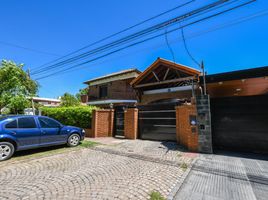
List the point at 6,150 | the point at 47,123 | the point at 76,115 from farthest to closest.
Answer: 1. the point at 76,115
2. the point at 47,123
3. the point at 6,150

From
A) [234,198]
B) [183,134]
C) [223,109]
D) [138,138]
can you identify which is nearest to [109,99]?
[138,138]

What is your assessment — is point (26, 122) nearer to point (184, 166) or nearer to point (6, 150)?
point (6, 150)

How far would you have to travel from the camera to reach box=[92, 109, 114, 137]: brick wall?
9.73m

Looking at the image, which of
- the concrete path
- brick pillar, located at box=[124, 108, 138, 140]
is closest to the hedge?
brick pillar, located at box=[124, 108, 138, 140]

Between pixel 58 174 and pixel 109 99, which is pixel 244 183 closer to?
pixel 58 174

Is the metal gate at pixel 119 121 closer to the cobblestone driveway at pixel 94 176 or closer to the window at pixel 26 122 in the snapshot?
the cobblestone driveway at pixel 94 176

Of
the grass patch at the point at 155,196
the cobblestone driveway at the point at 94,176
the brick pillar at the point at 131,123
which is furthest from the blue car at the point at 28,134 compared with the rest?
the grass patch at the point at 155,196

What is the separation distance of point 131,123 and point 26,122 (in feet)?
16.8

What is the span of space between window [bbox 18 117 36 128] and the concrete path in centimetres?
590

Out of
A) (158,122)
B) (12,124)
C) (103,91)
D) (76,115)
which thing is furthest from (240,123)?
(103,91)

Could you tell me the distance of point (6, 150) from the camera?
17.4 feet

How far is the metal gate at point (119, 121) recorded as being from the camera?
9.71m

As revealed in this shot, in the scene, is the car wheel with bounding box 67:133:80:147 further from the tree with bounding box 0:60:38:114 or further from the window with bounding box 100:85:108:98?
the window with bounding box 100:85:108:98

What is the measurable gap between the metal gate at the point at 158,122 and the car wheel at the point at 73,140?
11.6 ft
